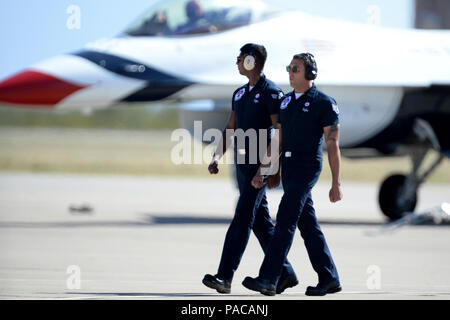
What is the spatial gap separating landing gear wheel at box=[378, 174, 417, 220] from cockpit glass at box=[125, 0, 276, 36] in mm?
3956

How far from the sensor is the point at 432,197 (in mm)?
24625

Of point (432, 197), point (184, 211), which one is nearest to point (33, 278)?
point (184, 211)

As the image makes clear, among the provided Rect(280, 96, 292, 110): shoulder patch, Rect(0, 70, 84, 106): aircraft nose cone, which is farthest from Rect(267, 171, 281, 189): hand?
Rect(0, 70, 84, 106): aircraft nose cone

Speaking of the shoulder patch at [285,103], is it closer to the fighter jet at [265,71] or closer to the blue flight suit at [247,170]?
the blue flight suit at [247,170]

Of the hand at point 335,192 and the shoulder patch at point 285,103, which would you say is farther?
the shoulder patch at point 285,103

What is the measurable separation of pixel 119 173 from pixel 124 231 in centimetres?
Answer: 2039

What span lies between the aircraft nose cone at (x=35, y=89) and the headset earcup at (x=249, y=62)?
671 cm

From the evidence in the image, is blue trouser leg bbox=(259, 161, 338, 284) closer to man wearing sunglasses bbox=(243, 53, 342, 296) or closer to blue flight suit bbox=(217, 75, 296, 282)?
man wearing sunglasses bbox=(243, 53, 342, 296)

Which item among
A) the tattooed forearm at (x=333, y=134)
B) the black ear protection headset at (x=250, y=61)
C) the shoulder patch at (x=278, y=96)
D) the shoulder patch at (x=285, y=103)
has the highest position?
the black ear protection headset at (x=250, y=61)

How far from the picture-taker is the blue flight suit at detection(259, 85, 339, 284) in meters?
7.15

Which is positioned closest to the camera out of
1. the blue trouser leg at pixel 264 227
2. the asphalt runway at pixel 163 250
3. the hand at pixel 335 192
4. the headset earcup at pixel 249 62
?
the hand at pixel 335 192

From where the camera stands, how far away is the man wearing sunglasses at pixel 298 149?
7.15 meters

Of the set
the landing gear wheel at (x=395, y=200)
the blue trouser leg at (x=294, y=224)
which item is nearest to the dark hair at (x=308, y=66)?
the blue trouser leg at (x=294, y=224)
